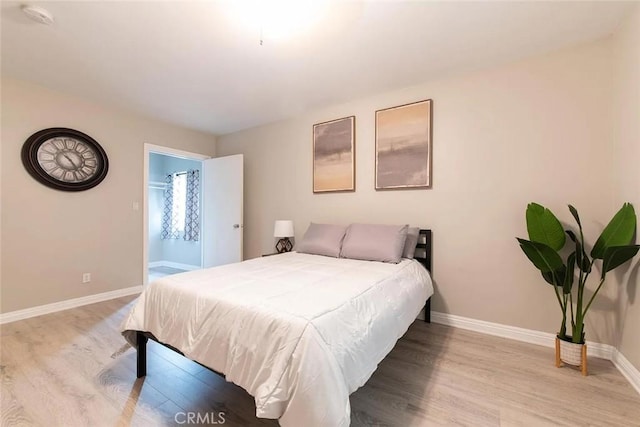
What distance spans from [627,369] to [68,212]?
539 centimetres

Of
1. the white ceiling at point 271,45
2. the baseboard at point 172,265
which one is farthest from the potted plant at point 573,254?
the baseboard at point 172,265

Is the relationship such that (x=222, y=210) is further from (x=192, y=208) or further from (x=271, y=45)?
(x=271, y=45)

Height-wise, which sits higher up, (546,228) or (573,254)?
(546,228)

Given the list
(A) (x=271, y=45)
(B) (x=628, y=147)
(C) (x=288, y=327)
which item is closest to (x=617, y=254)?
(B) (x=628, y=147)

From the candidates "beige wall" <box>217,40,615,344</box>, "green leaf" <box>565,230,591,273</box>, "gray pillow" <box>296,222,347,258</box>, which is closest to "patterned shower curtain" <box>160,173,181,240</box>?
"gray pillow" <box>296,222,347,258</box>

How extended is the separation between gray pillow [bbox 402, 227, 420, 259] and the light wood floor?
823mm

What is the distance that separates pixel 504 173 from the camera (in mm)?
2445

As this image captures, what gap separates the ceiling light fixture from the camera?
180 cm

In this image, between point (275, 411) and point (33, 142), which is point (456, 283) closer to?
point (275, 411)

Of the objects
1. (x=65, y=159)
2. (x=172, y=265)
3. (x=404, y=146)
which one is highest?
(x=404, y=146)

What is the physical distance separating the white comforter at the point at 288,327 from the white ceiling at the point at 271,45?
1852mm

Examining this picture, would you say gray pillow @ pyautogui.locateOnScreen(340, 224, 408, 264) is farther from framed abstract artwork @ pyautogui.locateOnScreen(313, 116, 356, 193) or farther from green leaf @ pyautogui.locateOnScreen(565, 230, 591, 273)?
green leaf @ pyautogui.locateOnScreen(565, 230, 591, 273)

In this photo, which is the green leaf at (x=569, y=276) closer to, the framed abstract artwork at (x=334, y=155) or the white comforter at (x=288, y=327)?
the white comforter at (x=288, y=327)

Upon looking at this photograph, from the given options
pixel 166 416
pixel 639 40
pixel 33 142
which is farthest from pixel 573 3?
pixel 33 142
